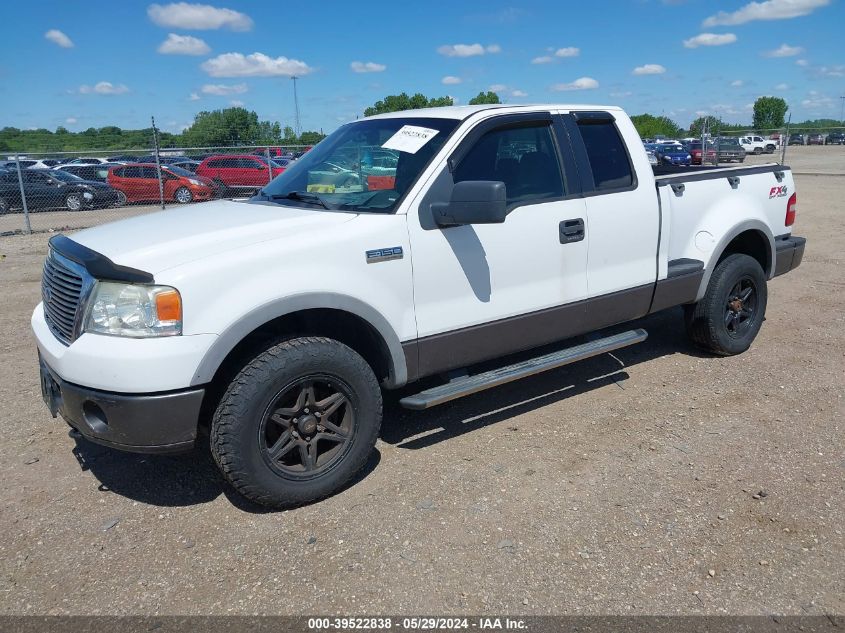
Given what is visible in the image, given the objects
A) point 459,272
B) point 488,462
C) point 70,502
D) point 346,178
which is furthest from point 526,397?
point 70,502

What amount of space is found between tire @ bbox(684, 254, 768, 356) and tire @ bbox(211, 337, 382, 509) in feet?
10.00

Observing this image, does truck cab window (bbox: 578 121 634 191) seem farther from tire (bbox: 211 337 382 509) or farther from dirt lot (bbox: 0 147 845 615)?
tire (bbox: 211 337 382 509)

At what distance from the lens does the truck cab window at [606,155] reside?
4.41 meters

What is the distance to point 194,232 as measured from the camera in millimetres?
3355

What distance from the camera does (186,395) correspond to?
2.95m

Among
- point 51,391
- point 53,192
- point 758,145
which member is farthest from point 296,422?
point 758,145

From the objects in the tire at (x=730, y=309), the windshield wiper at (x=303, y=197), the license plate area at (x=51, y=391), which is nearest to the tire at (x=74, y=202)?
the windshield wiper at (x=303, y=197)

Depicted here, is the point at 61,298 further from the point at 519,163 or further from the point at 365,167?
the point at 519,163

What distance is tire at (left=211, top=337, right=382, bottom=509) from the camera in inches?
121

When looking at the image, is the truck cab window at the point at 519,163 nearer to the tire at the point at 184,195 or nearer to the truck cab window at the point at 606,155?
the truck cab window at the point at 606,155

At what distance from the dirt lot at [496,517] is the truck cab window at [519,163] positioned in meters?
1.51

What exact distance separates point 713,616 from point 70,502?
124 inches

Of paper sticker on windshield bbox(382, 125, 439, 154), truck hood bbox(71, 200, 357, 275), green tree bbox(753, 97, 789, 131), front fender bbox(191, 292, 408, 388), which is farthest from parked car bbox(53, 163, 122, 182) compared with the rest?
green tree bbox(753, 97, 789, 131)

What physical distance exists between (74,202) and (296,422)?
756 inches
